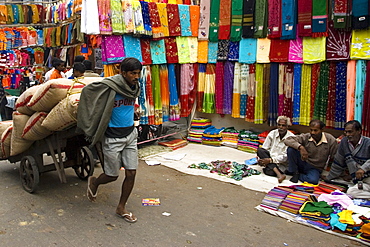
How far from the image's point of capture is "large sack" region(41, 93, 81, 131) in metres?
3.83

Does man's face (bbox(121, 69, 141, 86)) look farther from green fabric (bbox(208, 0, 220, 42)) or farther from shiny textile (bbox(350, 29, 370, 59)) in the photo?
green fabric (bbox(208, 0, 220, 42))

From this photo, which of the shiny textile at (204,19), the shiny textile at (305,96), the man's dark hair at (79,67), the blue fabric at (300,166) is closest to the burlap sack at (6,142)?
the man's dark hair at (79,67)

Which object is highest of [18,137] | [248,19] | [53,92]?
[248,19]

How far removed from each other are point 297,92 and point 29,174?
4727 mm

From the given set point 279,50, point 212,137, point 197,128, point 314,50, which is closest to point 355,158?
point 314,50

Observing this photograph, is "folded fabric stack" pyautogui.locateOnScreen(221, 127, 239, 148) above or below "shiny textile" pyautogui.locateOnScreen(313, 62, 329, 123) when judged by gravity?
below

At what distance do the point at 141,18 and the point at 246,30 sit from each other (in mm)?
2082

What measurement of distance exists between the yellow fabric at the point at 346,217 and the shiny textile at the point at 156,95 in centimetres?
428

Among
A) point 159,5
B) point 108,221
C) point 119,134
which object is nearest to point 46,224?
point 108,221

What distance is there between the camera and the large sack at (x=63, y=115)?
383 centimetres

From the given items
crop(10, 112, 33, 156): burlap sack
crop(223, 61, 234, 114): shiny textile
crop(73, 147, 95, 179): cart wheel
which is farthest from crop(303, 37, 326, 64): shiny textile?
crop(10, 112, 33, 156): burlap sack

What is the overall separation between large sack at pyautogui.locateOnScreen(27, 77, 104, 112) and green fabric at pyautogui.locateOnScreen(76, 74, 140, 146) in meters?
0.47

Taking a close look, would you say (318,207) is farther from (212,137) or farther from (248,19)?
(248,19)

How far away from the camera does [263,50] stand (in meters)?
6.96
